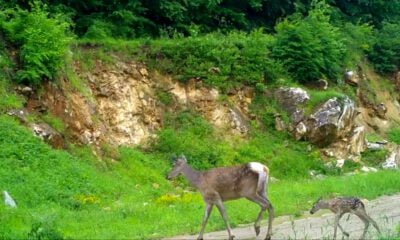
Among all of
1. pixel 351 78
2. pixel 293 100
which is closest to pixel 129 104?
pixel 293 100

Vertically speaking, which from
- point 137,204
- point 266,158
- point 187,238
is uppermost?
point 187,238

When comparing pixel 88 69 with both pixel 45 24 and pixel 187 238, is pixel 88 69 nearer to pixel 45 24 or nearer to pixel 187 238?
pixel 45 24

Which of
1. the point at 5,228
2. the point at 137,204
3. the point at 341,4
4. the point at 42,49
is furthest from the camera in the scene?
the point at 341,4

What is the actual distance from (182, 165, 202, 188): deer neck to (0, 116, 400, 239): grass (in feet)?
4.41

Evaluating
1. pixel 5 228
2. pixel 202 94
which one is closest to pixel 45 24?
pixel 202 94

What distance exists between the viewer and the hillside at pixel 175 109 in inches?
805

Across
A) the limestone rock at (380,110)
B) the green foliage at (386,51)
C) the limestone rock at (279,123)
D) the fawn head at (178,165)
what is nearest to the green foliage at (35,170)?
the fawn head at (178,165)

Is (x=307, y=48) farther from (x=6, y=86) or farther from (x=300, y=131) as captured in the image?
(x=6, y=86)

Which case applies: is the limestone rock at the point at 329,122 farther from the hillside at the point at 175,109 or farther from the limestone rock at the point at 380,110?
the limestone rock at the point at 380,110

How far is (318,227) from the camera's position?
17.8m

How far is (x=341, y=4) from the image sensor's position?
43.2 m

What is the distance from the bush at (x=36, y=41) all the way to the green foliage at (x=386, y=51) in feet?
68.1

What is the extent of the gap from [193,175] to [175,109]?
12.6m

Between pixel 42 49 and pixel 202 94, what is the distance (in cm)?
828
